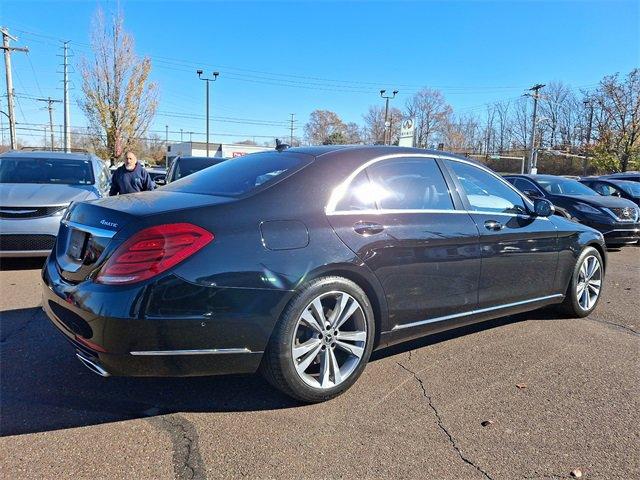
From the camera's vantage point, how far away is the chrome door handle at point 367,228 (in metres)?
3.19

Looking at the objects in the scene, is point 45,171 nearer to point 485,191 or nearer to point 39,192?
point 39,192

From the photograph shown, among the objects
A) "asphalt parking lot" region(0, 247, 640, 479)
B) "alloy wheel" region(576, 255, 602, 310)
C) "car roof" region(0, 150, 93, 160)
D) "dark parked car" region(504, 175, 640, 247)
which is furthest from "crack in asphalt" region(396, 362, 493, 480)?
"dark parked car" region(504, 175, 640, 247)

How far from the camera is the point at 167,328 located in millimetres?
2584

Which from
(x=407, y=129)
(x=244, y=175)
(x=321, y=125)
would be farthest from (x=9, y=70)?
(x=321, y=125)

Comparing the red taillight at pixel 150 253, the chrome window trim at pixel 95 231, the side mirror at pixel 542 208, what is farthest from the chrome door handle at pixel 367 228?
the side mirror at pixel 542 208

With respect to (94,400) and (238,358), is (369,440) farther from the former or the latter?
(94,400)

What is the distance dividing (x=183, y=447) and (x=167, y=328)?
2.01 feet

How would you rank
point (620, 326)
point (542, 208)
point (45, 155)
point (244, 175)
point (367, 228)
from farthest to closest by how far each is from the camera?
1. point (45, 155)
2. point (620, 326)
3. point (542, 208)
4. point (244, 175)
5. point (367, 228)

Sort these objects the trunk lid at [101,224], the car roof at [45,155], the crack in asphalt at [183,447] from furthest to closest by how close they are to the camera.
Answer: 1. the car roof at [45,155]
2. the trunk lid at [101,224]
3. the crack in asphalt at [183,447]

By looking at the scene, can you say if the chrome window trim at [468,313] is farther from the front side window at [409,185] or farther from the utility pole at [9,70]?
the utility pole at [9,70]

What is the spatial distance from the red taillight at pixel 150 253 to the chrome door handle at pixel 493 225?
2316mm

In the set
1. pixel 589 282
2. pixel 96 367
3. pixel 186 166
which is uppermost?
pixel 186 166

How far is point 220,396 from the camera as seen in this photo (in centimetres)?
314

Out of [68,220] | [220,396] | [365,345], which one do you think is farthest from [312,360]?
[68,220]
